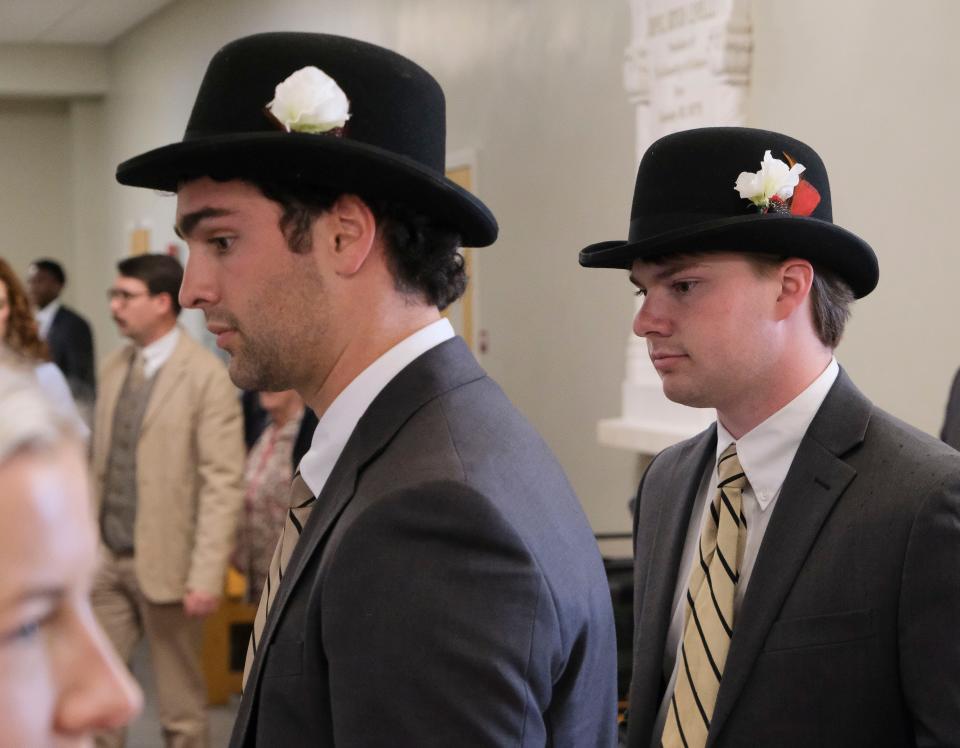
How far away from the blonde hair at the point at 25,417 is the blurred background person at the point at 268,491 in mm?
3534

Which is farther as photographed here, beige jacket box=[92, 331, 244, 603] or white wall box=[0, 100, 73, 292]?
white wall box=[0, 100, 73, 292]

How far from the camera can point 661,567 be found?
2037 millimetres

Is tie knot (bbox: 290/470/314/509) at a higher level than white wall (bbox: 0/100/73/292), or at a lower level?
lower

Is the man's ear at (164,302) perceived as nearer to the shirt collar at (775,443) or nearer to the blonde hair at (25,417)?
the shirt collar at (775,443)

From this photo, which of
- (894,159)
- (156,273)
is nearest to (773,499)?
(894,159)

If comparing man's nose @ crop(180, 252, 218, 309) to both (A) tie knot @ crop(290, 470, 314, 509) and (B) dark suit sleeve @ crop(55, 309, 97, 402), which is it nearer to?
(A) tie knot @ crop(290, 470, 314, 509)

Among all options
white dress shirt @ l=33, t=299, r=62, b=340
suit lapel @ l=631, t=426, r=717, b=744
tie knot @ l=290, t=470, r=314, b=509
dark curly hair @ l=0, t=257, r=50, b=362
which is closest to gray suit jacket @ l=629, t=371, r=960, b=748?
suit lapel @ l=631, t=426, r=717, b=744

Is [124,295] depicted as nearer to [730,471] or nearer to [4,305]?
[4,305]

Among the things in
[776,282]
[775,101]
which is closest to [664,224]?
[776,282]

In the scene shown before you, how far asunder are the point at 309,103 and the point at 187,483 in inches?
114

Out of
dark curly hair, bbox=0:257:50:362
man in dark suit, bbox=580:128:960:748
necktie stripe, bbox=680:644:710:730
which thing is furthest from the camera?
dark curly hair, bbox=0:257:50:362

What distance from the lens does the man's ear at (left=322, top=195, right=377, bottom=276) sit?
152cm

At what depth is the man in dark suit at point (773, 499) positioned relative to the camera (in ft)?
5.33

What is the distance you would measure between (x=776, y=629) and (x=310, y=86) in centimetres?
95
